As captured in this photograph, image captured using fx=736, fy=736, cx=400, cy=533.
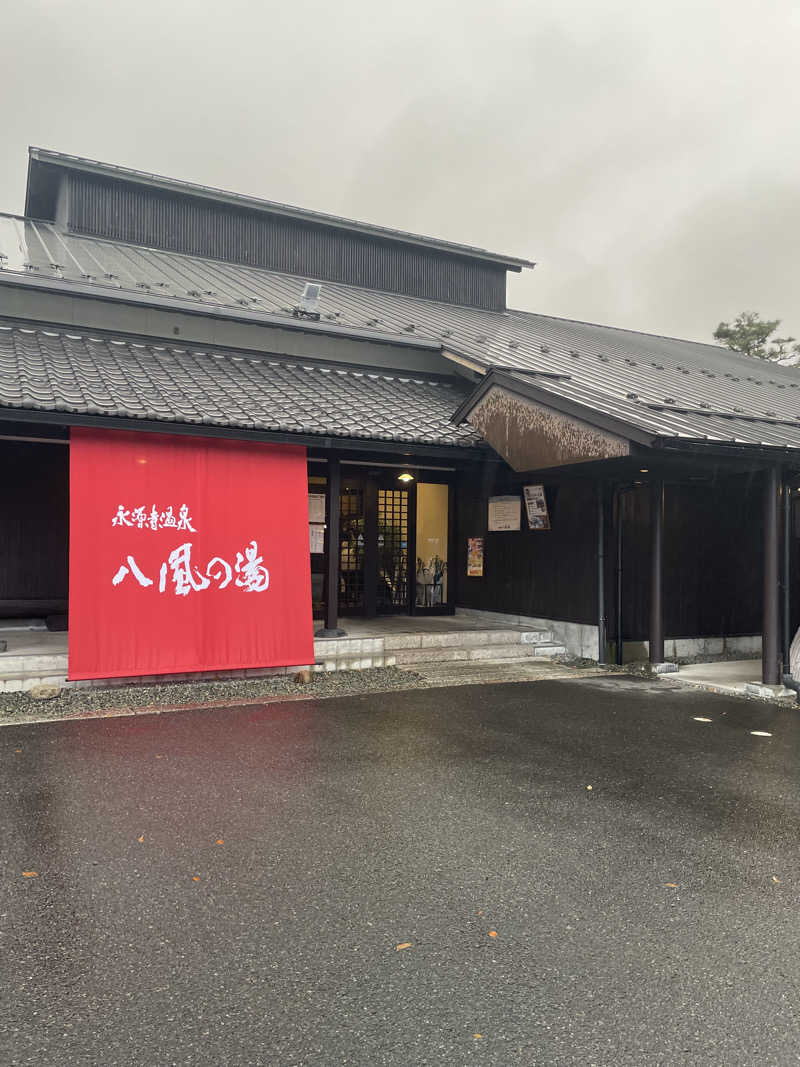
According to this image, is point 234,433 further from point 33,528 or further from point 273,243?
point 273,243

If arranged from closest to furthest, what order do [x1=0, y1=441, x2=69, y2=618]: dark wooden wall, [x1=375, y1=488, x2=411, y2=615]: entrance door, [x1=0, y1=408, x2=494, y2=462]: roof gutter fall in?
1. [x1=0, y1=408, x2=494, y2=462]: roof gutter
2. [x1=0, y1=441, x2=69, y2=618]: dark wooden wall
3. [x1=375, y1=488, x2=411, y2=615]: entrance door

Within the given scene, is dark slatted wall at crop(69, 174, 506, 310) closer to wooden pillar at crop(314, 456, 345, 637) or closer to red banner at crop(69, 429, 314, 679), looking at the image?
wooden pillar at crop(314, 456, 345, 637)

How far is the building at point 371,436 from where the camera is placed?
801 cm

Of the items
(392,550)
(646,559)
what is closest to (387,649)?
(392,550)

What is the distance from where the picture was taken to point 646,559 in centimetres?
1035

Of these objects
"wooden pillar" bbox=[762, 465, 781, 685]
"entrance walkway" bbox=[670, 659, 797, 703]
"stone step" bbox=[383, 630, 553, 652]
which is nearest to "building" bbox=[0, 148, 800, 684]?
"wooden pillar" bbox=[762, 465, 781, 685]

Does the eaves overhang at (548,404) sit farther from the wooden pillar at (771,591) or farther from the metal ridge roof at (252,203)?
the metal ridge roof at (252,203)

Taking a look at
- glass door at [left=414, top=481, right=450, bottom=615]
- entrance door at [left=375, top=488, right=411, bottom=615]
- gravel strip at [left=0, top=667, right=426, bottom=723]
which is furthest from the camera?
glass door at [left=414, top=481, right=450, bottom=615]

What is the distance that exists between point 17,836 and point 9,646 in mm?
4957

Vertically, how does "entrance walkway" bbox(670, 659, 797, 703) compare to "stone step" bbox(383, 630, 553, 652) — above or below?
below

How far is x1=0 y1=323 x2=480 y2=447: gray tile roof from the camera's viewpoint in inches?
307

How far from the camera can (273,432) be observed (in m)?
8.35

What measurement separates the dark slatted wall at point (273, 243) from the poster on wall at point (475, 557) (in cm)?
675

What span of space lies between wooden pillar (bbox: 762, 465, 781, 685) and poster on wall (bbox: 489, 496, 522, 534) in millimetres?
3952
